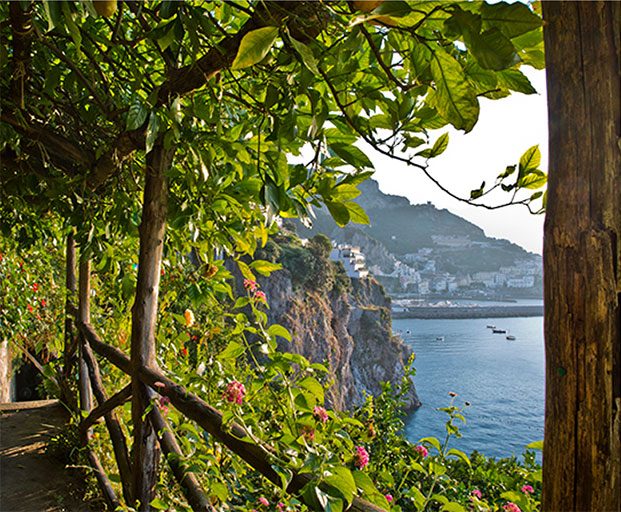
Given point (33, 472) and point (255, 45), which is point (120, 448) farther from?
point (255, 45)

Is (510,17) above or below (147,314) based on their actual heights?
above

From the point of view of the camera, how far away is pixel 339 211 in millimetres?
566

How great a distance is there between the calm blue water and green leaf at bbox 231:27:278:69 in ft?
50.1

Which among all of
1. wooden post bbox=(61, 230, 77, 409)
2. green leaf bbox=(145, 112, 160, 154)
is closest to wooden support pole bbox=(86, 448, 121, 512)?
wooden post bbox=(61, 230, 77, 409)

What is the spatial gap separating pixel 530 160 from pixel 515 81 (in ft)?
0.42

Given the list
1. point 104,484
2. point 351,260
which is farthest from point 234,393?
point 351,260

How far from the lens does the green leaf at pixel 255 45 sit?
0.38 metres

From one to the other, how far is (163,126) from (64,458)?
1.88 meters

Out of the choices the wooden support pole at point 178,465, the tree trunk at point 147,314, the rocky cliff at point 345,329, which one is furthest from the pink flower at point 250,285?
the rocky cliff at point 345,329

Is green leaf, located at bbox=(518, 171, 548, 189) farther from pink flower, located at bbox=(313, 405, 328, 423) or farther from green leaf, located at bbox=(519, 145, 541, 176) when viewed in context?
pink flower, located at bbox=(313, 405, 328, 423)

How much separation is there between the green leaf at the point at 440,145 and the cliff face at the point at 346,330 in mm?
15836

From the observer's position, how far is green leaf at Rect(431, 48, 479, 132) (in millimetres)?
373

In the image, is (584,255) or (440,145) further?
(440,145)

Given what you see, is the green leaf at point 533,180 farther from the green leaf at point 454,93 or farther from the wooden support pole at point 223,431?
the wooden support pole at point 223,431
